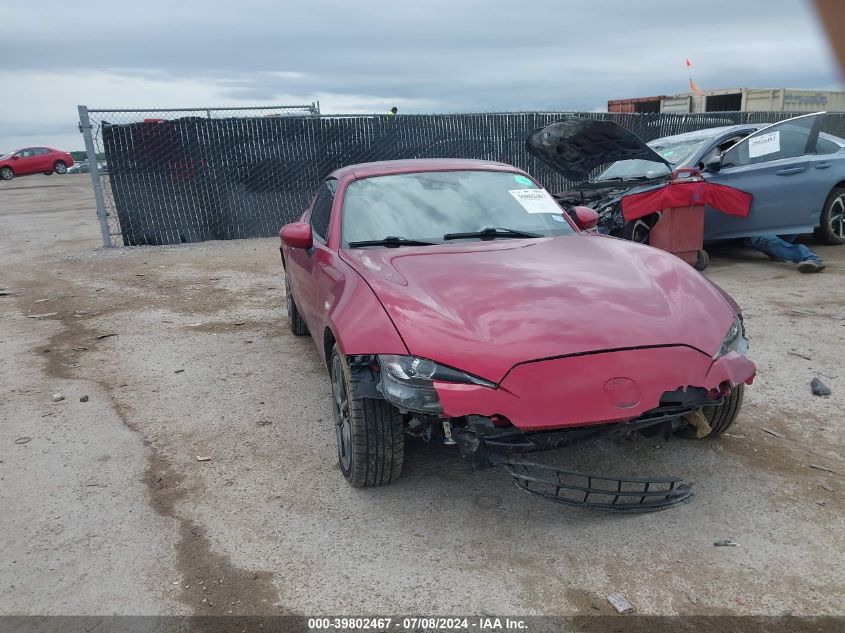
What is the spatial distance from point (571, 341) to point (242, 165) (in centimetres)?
992

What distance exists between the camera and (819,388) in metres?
4.31

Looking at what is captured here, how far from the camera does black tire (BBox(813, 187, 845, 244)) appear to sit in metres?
8.52

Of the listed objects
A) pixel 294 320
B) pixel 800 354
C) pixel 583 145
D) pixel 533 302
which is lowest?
pixel 800 354

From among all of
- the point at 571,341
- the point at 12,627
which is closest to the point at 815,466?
the point at 571,341

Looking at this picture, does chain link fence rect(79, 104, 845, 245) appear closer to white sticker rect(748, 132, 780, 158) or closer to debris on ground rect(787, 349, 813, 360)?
white sticker rect(748, 132, 780, 158)

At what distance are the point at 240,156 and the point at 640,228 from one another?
7.07 metres

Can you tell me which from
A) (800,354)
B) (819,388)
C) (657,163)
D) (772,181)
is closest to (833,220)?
(772,181)

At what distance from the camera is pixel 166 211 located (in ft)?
37.3

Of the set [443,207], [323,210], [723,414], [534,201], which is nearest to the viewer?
[723,414]

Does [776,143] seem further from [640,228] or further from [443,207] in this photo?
[443,207]

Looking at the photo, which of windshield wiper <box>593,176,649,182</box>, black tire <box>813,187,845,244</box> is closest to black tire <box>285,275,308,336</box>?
windshield wiper <box>593,176,649,182</box>

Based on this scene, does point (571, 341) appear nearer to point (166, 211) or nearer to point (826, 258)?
point (826, 258)

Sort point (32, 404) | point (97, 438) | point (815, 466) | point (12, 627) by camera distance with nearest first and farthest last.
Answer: point (12, 627) → point (815, 466) → point (97, 438) → point (32, 404)

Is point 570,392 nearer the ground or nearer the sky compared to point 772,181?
nearer the ground
